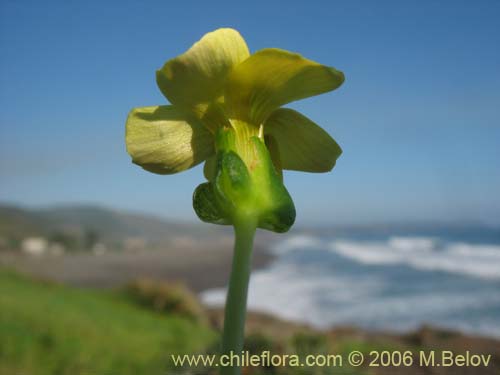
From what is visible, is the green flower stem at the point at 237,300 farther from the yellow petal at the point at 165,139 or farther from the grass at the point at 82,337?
the grass at the point at 82,337

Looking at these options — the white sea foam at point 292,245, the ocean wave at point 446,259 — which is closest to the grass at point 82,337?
the ocean wave at point 446,259

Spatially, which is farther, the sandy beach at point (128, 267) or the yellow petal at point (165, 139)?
the sandy beach at point (128, 267)

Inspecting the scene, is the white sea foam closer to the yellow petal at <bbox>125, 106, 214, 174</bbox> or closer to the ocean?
the ocean

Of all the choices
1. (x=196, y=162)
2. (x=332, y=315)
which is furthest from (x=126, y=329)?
(x=332, y=315)

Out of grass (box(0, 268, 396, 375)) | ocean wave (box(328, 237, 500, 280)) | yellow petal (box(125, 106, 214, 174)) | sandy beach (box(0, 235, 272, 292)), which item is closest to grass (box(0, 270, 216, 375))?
grass (box(0, 268, 396, 375))

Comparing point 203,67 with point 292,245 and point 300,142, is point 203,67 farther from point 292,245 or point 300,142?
point 292,245

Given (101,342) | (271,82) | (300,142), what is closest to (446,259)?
(101,342)
